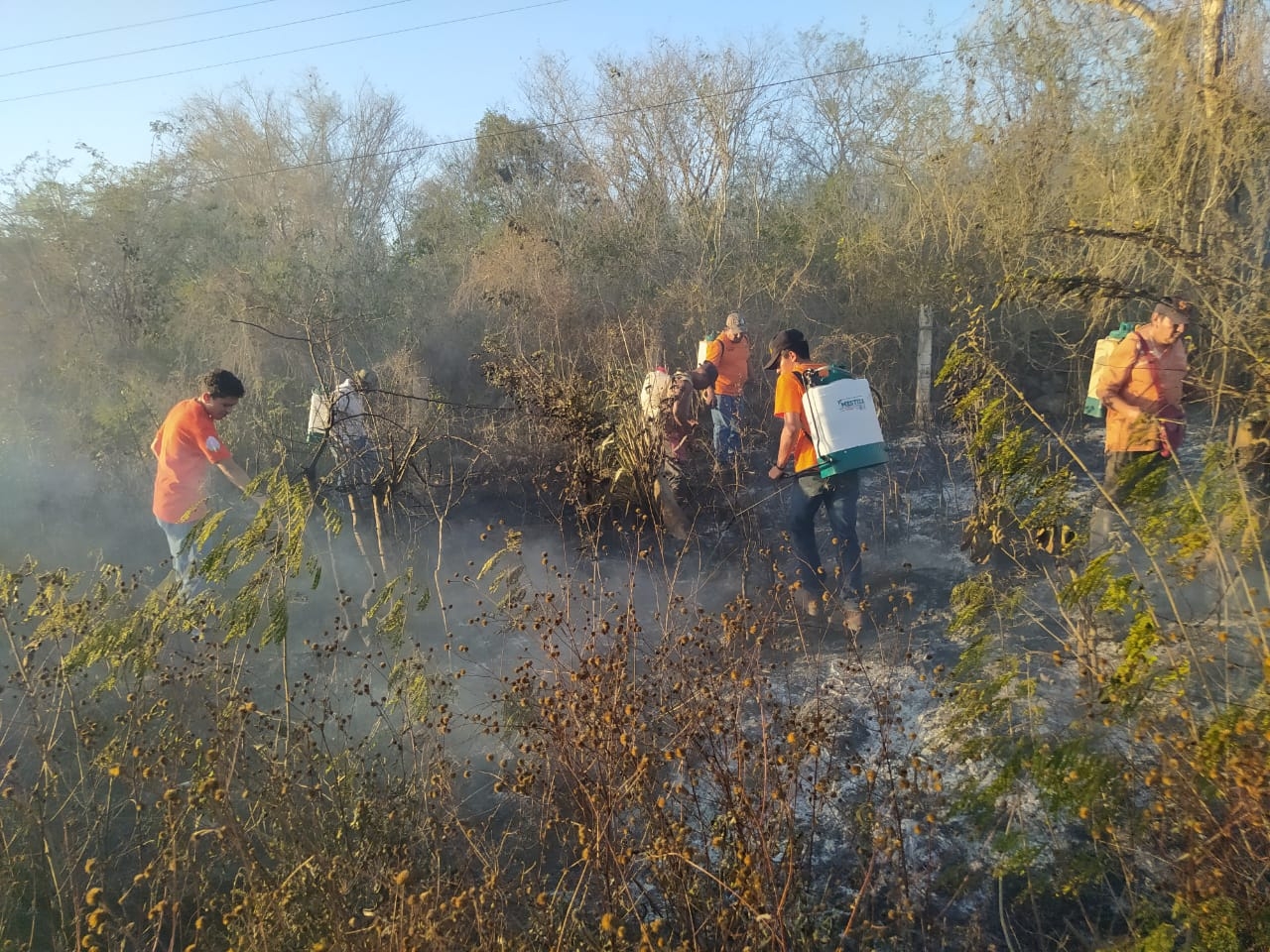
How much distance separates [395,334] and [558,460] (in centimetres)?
512

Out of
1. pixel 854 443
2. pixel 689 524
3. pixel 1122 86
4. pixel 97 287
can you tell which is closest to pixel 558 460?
pixel 689 524

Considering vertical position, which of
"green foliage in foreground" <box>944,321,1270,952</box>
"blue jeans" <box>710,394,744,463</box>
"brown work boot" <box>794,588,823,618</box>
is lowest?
"brown work boot" <box>794,588,823,618</box>

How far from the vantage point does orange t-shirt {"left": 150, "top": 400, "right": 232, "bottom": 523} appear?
492 cm

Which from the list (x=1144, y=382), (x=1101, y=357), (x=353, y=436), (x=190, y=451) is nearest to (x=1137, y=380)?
(x=1144, y=382)

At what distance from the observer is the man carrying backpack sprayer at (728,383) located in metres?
7.50

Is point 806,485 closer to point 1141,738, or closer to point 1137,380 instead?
point 1137,380

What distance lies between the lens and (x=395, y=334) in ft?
37.6

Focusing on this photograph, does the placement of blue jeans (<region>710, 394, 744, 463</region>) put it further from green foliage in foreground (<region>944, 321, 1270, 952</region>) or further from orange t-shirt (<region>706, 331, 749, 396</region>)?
green foliage in foreground (<region>944, 321, 1270, 952</region>)

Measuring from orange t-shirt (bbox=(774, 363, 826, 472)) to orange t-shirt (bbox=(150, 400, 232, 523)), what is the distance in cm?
309

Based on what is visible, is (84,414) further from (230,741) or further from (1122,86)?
(1122,86)

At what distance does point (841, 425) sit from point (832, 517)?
20.3 inches

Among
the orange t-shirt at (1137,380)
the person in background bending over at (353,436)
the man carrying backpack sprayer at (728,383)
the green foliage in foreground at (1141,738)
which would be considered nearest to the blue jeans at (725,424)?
the man carrying backpack sprayer at (728,383)

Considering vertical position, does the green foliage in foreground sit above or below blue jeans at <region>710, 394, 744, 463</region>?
below

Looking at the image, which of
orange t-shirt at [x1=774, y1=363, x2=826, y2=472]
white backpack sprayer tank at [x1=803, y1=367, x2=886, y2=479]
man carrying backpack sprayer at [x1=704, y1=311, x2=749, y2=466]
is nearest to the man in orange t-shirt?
orange t-shirt at [x1=774, y1=363, x2=826, y2=472]
